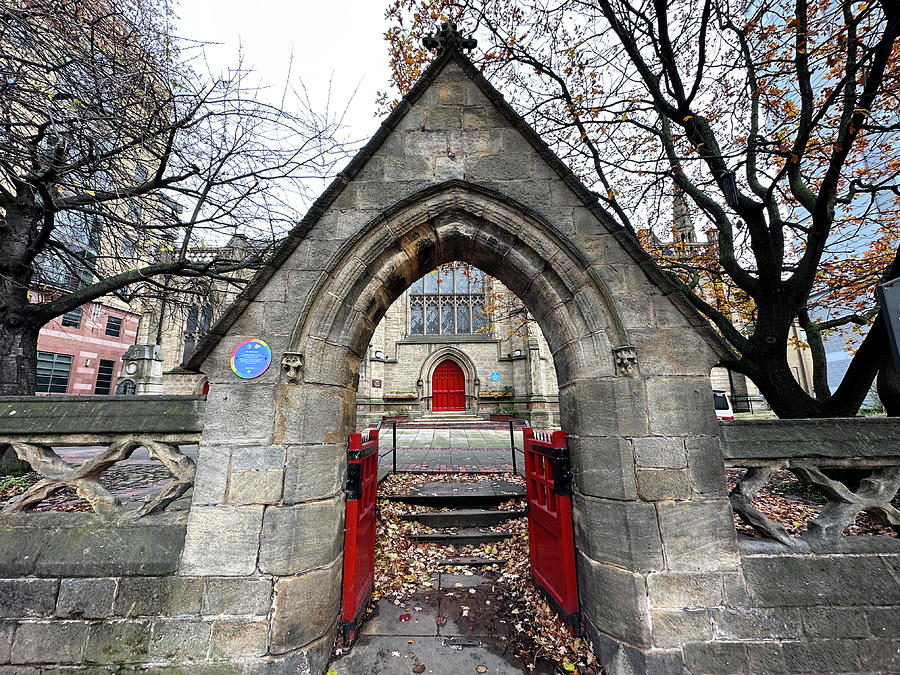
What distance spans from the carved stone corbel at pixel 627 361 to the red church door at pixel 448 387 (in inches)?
571

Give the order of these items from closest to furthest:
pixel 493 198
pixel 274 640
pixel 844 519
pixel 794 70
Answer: pixel 274 640, pixel 844 519, pixel 493 198, pixel 794 70

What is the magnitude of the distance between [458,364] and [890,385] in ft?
45.9

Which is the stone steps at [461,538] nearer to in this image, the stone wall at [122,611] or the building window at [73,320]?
the stone wall at [122,611]

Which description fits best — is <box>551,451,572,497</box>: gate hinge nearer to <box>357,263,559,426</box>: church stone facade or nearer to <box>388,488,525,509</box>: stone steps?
<box>388,488,525,509</box>: stone steps

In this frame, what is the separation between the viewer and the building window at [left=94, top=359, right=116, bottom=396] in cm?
1928

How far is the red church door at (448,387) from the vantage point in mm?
16766

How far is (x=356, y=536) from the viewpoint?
267 centimetres

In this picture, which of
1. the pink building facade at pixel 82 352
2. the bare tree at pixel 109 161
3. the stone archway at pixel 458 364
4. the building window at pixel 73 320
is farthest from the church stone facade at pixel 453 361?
the building window at pixel 73 320

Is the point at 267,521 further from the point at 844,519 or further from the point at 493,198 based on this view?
the point at 844,519

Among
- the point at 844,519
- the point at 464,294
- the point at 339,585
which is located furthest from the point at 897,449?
the point at 464,294

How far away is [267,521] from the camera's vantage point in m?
2.31

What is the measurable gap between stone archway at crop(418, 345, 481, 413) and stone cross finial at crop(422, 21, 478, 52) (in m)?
14.1

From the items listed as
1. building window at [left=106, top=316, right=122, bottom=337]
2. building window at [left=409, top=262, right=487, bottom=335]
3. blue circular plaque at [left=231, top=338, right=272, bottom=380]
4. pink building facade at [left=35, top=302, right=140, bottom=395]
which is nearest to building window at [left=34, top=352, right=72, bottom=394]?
pink building facade at [left=35, top=302, right=140, bottom=395]

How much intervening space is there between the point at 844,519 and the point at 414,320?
1647 cm
